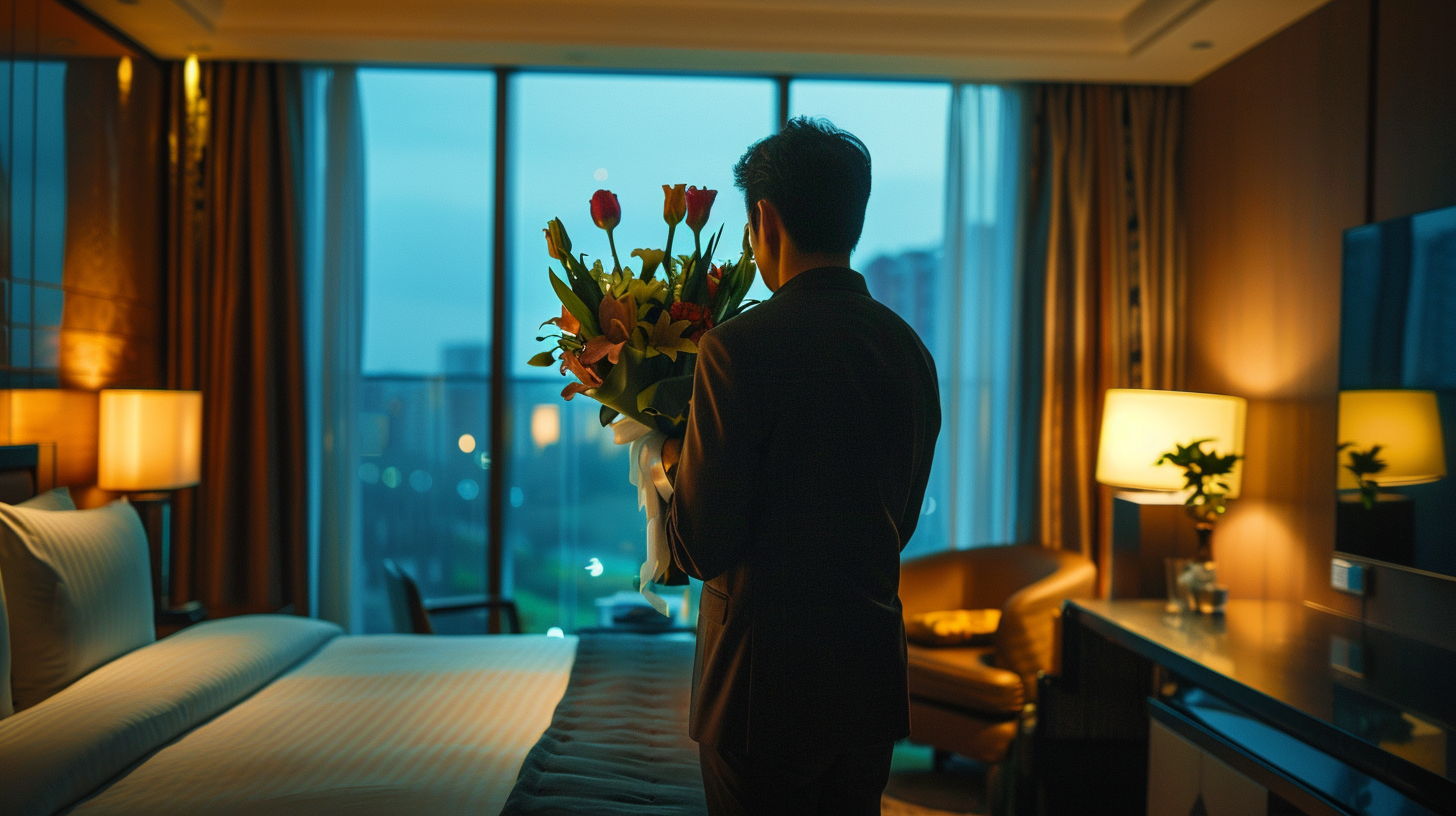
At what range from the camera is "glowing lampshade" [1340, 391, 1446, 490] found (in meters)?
2.18

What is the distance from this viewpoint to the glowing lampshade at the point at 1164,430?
123 inches

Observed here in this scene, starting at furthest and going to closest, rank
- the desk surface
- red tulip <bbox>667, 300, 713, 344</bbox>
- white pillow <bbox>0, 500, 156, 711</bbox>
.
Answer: white pillow <bbox>0, 500, 156, 711</bbox>
the desk surface
red tulip <bbox>667, 300, 713, 344</bbox>

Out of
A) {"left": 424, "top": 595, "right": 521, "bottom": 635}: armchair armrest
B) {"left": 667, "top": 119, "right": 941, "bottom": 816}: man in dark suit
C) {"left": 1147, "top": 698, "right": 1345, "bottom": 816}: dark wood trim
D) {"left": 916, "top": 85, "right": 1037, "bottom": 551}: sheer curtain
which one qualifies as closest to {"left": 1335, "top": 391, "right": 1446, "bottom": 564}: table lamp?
{"left": 1147, "top": 698, "right": 1345, "bottom": 816}: dark wood trim

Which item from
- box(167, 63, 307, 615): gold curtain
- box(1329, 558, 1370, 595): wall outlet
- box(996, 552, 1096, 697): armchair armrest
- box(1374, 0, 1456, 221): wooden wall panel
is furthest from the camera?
box(167, 63, 307, 615): gold curtain

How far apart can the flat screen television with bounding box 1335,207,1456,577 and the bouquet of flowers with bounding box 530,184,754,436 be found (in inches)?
75.8

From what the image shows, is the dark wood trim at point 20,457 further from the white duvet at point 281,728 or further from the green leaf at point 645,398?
the green leaf at point 645,398

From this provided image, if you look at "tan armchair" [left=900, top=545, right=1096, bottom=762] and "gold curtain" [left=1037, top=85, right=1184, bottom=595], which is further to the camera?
"gold curtain" [left=1037, top=85, right=1184, bottom=595]

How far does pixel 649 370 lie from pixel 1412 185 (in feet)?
8.49

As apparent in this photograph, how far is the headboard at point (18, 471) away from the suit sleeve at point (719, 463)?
7.91 ft

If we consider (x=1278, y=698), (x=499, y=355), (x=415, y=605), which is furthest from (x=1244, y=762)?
(x=499, y=355)

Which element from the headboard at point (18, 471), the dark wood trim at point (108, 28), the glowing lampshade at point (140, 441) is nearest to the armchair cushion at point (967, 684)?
the glowing lampshade at point (140, 441)

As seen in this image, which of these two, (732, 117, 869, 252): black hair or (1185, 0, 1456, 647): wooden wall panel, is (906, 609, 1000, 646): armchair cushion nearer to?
(1185, 0, 1456, 647): wooden wall panel

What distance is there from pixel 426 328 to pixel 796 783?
10.4ft

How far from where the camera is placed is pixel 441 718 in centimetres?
199
